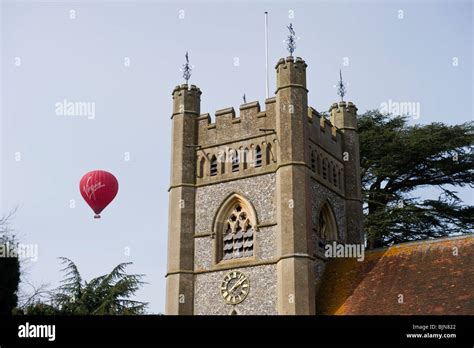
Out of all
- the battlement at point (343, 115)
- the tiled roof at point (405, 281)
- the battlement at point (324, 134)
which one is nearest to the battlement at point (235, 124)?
the battlement at point (324, 134)

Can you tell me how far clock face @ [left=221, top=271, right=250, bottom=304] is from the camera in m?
23.1

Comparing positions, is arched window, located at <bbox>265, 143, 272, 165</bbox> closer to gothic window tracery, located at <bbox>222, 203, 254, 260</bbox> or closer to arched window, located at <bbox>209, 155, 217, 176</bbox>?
gothic window tracery, located at <bbox>222, 203, 254, 260</bbox>

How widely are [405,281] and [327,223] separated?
13.7 ft

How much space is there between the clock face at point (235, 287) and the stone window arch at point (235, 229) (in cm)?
62

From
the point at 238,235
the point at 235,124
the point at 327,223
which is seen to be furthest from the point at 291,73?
the point at 238,235

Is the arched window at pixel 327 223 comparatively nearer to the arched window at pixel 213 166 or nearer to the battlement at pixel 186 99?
the arched window at pixel 213 166

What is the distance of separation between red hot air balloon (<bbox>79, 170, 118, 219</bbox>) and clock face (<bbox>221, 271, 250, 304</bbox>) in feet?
13.5

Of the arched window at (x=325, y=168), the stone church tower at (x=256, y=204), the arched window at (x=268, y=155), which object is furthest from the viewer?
the arched window at (x=325, y=168)

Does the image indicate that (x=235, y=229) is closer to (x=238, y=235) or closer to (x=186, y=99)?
(x=238, y=235)

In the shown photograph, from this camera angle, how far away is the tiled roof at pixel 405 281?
A: 67.3ft

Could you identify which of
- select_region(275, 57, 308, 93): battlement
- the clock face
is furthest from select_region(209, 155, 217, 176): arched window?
the clock face

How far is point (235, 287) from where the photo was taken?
23.3 m
